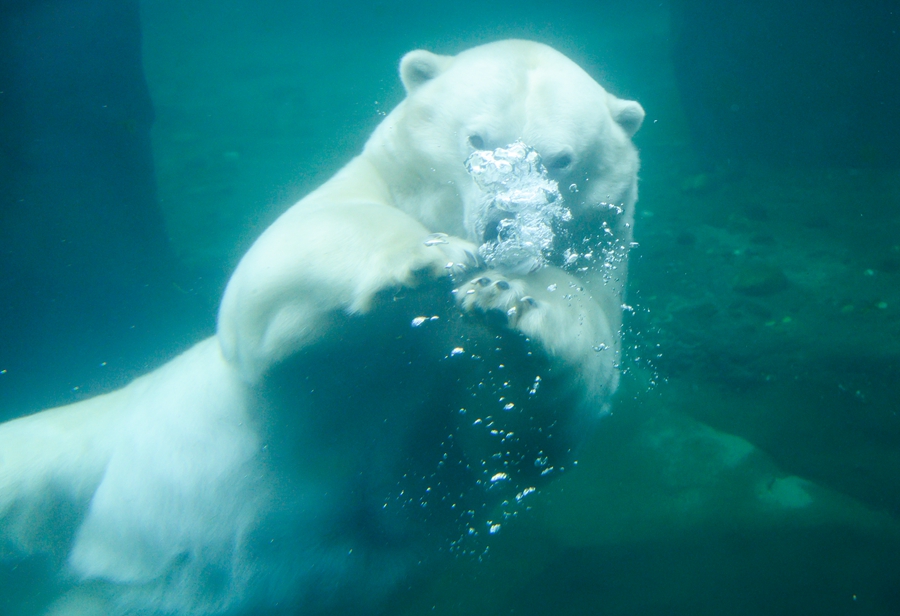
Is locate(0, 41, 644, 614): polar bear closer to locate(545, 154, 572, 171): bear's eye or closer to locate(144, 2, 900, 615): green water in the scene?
locate(545, 154, 572, 171): bear's eye

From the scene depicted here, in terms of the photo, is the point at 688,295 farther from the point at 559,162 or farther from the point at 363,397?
Result: the point at 363,397

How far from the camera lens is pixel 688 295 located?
17.3ft

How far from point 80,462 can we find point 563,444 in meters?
1.63

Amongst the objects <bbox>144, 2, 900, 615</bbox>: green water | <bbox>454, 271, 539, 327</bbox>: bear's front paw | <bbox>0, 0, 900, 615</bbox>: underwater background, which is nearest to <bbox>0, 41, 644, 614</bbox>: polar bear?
<bbox>454, 271, 539, 327</bbox>: bear's front paw

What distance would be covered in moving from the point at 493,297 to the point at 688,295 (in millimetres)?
4594

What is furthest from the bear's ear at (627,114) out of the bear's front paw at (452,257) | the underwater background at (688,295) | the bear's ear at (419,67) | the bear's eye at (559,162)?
the underwater background at (688,295)

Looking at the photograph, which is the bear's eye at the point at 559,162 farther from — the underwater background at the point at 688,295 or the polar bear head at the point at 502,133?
the underwater background at the point at 688,295

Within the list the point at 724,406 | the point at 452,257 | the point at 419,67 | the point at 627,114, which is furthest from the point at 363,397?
the point at 724,406

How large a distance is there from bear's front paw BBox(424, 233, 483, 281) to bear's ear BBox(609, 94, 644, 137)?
1107mm

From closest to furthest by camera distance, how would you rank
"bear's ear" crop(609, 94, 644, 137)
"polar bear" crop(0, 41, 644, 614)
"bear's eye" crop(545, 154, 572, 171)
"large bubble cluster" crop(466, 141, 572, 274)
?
"polar bear" crop(0, 41, 644, 614) → "large bubble cluster" crop(466, 141, 572, 274) → "bear's eye" crop(545, 154, 572, 171) → "bear's ear" crop(609, 94, 644, 137)

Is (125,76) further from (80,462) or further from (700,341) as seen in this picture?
(700,341)

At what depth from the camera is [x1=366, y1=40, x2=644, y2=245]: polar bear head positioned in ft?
5.97

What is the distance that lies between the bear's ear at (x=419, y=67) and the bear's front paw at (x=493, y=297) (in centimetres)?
121

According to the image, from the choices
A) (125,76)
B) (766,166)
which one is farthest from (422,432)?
(766,166)
